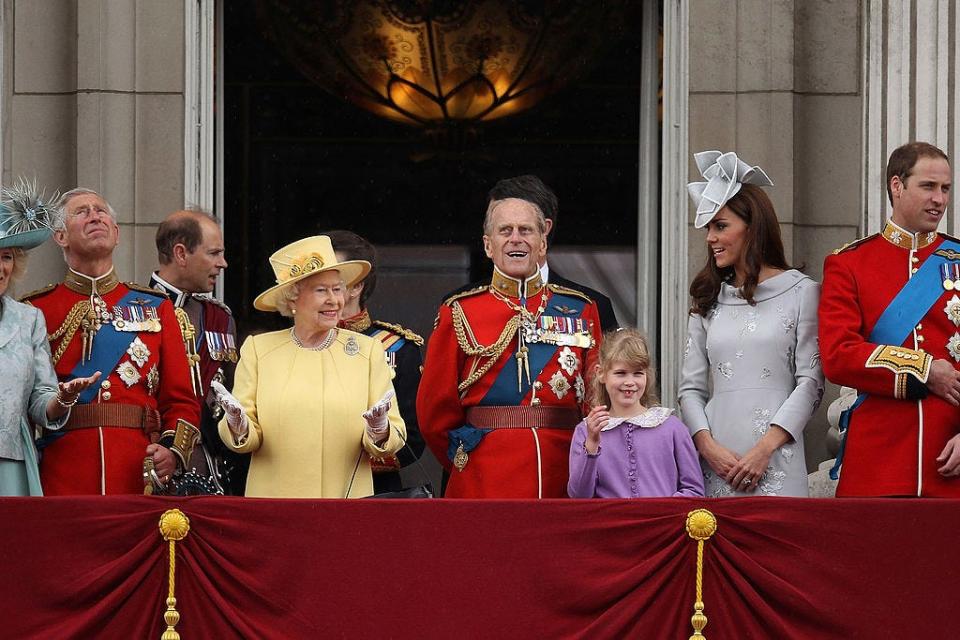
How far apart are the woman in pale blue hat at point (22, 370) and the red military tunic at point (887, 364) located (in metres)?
2.41

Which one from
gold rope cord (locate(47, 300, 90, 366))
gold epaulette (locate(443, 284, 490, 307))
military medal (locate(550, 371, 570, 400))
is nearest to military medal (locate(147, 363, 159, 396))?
gold rope cord (locate(47, 300, 90, 366))

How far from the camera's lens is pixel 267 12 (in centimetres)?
1073

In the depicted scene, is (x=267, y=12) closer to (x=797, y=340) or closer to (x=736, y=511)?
(x=797, y=340)

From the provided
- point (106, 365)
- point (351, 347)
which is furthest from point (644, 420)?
point (106, 365)

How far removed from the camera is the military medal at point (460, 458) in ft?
19.7

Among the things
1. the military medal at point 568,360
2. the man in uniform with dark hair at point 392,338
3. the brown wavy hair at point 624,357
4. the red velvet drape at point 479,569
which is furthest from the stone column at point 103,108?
the red velvet drape at point 479,569

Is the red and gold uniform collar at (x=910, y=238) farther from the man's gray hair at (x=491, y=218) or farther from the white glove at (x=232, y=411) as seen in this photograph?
the white glove at (x=232, y=411)

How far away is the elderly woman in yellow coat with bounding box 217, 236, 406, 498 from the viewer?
5.84m

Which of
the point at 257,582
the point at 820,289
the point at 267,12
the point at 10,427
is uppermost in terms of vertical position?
the point at 267,12

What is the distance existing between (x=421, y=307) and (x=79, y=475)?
553cm

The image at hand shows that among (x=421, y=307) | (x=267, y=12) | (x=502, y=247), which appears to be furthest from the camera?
(x=421, y=307)

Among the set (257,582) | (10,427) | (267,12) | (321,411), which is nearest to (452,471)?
(321,411)

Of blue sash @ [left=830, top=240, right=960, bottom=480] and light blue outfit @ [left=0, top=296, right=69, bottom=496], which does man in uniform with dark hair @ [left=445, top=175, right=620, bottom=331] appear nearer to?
blue sash @ [left=830, top=240, right=960, bottom=480]

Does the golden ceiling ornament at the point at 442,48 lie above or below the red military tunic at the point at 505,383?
above
